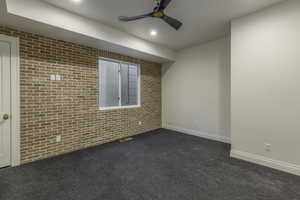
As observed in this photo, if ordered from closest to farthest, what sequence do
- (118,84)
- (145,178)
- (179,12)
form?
(145,178), (179,12), (118,84)

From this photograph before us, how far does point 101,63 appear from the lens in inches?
156

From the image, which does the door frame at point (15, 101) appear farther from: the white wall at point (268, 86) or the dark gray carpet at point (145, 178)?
the white wall at point (268, 86)

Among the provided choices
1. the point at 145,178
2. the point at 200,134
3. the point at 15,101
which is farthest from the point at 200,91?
the point at 15,101

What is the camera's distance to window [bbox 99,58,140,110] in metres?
4.04

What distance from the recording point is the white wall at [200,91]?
394 cm

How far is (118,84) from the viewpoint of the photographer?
4.42 m

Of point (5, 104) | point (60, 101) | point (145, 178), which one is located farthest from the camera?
point (60, 101)

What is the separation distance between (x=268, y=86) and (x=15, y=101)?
15.5ft

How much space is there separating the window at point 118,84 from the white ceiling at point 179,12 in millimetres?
1187

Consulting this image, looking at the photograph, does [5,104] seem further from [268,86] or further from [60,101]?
[268,86]

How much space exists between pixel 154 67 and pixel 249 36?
3.13 metres

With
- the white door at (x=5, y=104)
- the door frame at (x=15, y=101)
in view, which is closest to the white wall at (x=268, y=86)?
the door frame at (x=15, y=101)

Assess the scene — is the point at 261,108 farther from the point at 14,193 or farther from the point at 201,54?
the point at 14,193

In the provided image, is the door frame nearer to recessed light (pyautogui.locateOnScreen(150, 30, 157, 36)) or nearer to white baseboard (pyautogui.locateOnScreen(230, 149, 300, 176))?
recessed light (pyautogui.locateOnScreen(150, 30, 157, 36))
